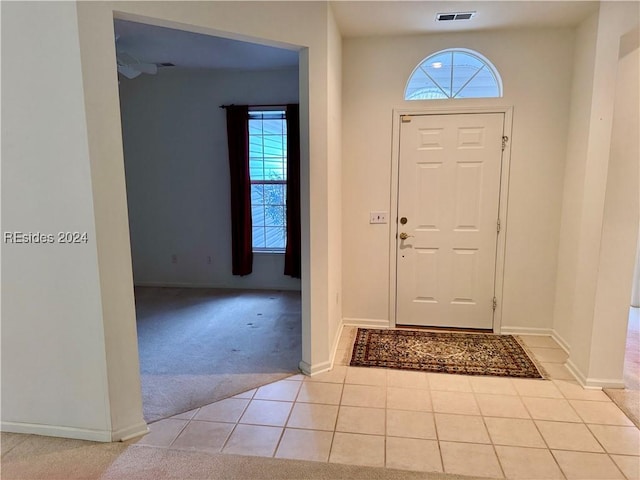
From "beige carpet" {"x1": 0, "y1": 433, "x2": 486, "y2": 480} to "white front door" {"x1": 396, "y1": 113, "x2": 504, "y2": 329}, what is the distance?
2.00m

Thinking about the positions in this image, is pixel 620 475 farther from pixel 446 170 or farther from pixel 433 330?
pixel 446 170

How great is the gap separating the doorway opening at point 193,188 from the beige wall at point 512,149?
3.31 feet

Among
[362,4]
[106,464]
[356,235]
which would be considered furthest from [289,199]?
[106,464]

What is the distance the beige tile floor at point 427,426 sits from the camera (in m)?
2.09

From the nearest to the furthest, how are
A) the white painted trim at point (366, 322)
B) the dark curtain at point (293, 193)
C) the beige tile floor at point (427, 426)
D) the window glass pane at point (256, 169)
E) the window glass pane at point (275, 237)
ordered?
the beige tile floor at point (427, 426)
the white painted trim at point (366, 322)
the dark curtain at point (293, 193)
the window glass pane at point (256, 169)
the window glass pane at point (275, 237)

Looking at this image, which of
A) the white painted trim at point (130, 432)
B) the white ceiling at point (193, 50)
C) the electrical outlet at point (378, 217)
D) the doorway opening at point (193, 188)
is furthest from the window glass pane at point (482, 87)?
the white painted trim at point (130, 432)

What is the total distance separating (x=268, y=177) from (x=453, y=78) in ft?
8.35

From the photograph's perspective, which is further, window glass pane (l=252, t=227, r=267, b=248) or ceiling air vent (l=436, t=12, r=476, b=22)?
window glass pane (l=252, t=227, r=267, b=248)

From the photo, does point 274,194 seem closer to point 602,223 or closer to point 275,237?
point 275,237

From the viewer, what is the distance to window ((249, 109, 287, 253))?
5.12m

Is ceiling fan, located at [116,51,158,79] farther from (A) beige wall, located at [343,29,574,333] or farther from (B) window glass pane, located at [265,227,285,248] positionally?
(B) window glass pane, located at [265,227,285,248]

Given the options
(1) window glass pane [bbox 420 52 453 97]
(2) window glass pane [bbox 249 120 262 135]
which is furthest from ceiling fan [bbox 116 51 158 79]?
(1) window glass pane [bbox 420 52 453 97]

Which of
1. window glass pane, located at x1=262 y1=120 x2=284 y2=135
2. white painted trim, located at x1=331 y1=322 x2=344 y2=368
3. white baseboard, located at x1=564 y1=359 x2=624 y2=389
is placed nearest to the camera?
white baseboard, located at x1=564 y1=359 x2=624 y2=389

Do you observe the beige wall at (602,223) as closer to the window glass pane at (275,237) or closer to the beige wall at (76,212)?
the beige wall at (76,212)
